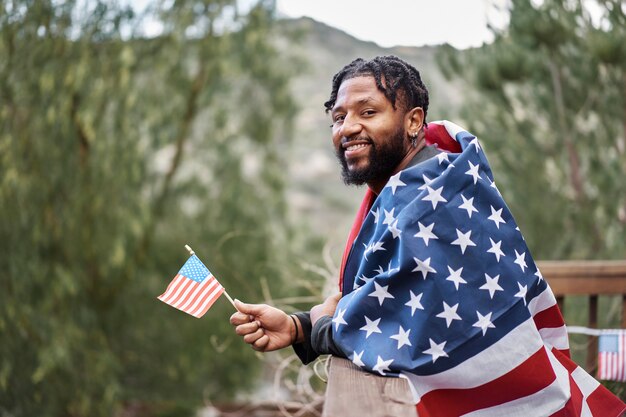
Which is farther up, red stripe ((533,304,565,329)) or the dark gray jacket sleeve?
the dark gray jacket sleeve

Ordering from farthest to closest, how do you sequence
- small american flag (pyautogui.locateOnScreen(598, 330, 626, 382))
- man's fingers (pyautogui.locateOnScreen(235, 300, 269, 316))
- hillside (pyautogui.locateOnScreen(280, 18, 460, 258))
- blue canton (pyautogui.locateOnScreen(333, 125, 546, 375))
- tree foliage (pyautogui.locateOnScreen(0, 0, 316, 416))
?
tree foliage (pyautogui.locateOnScreen(0, 0, 316, 416))
hillside (pyautogui.locateOnScreen(280, 18, 460, 258))
small american flag (pyautogui.locateOnScreen(598, 330, 626, 382))
man's fingers (pyautogui.locateOnScreen(235, 300, 269, 316))
blue canton (pyautogui.locateOnScreen(333, 125, 546, 375))

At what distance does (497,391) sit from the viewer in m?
1.69

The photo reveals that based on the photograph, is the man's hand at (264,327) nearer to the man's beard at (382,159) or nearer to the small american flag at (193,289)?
the small american flag at (193,289)

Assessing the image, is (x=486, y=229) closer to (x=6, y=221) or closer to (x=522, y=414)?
(x=522, y=414)

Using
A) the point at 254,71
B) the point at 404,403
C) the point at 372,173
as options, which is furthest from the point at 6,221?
the point at 404,403

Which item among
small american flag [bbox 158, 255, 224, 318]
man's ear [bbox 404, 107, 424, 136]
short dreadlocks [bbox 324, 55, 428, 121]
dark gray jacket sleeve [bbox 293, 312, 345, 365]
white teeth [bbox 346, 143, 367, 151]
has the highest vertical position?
short dreadlocks [bbox 324, 55, 428, 121]

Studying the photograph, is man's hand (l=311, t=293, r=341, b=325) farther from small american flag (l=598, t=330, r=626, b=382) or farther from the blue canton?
small american flag (l=598, t=330, r=626, b=382)

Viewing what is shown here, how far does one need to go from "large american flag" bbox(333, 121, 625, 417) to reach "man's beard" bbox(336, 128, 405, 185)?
0.12 metres

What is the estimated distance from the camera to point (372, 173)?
1.86 meters

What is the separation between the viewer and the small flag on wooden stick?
1.99m

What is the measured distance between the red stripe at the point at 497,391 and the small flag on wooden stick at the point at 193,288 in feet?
2.06

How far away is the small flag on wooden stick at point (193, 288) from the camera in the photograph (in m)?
1.99

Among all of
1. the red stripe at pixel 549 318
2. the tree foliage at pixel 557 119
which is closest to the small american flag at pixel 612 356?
the red stripe at pixel 549 318

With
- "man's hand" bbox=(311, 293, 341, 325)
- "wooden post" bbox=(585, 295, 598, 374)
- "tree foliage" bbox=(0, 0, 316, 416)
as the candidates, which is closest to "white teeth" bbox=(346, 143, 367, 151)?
"man's hand" bbox=(311, 293, 341, 325)
